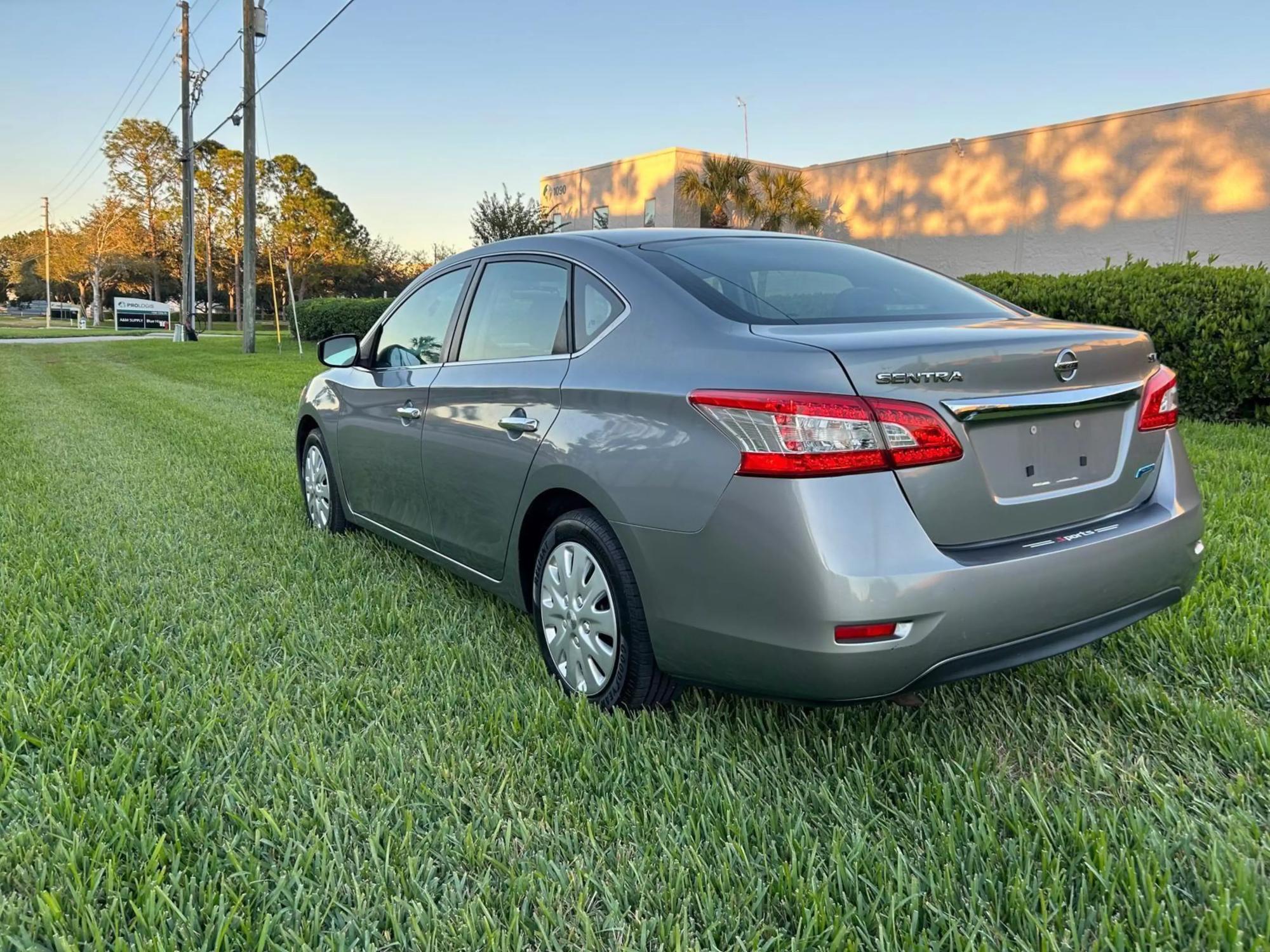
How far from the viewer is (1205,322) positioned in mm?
8242

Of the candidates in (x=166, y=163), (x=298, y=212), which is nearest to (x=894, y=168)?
(x=298, y=212)

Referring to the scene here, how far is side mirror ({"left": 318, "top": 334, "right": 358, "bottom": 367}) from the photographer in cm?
462

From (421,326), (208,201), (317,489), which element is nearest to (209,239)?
(208,201)

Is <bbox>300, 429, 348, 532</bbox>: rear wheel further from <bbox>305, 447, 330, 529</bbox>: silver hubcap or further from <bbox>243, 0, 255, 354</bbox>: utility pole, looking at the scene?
<bbox>243, 0, 255, 354</bbox>: utility pole

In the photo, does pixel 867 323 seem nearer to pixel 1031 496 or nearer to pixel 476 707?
pixel 1031 496

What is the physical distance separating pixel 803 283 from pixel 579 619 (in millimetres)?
1305

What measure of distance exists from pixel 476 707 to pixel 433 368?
5.19ft

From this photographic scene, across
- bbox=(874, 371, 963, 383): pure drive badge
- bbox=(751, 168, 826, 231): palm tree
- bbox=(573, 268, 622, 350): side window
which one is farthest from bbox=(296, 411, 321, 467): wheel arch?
bbox=(751, 168, 826, 231): palm tree

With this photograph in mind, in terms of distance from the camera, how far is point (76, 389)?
14.1 m

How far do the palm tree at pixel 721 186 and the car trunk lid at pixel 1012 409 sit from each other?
23639 mm

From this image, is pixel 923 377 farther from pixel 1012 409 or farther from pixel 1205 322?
pixel 1205 322

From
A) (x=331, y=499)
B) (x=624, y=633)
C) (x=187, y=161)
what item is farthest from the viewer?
(x=187, y=161)

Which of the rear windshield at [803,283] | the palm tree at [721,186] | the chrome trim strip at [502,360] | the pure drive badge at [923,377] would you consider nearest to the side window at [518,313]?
the chrome trim strip at [502,360]

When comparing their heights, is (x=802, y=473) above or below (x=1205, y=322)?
below
